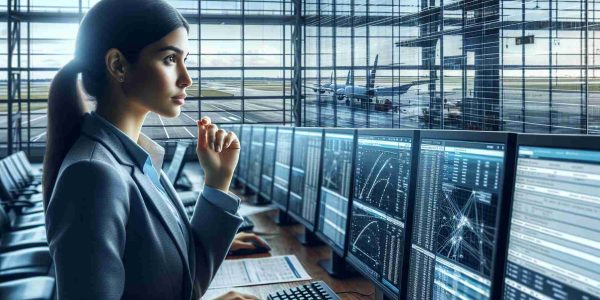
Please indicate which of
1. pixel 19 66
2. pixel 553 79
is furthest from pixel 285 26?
pixel 19 66

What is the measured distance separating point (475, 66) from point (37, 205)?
391 centimetres

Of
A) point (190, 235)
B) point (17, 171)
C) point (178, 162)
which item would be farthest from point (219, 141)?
point (17, 171)

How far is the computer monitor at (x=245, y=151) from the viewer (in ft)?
12.3

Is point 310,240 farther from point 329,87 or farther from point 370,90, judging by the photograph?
point 329,87

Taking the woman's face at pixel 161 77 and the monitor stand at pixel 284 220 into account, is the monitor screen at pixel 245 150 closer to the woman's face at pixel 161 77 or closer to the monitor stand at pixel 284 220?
the monitor stand at pixel 284 220

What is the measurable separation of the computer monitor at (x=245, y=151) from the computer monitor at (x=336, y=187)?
1829 mm

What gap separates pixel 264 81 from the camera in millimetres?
5996

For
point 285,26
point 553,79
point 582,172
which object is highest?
point 285,26

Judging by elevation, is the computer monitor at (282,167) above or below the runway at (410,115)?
below

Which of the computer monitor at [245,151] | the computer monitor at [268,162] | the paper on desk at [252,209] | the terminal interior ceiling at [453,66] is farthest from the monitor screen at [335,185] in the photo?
the computer monitor at [245,151]

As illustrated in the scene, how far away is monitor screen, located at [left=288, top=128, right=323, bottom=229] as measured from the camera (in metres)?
2.04

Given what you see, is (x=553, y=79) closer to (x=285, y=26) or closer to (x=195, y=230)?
(x=195, y=230)

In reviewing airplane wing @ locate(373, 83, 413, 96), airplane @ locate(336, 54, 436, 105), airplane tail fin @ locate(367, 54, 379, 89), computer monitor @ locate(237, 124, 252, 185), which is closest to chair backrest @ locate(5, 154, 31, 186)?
computer monitor @ locate(237, 124, 252, 185)

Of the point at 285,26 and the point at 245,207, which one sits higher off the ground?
the point at 285,26
